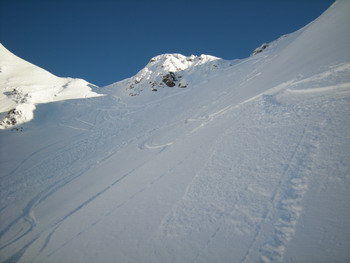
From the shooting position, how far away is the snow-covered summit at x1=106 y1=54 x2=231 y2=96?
27.3 metres

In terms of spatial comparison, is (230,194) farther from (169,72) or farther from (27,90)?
(27,90)

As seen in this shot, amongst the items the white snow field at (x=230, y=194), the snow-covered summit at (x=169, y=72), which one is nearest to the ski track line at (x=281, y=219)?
the white snow field at (x=230, y=194)

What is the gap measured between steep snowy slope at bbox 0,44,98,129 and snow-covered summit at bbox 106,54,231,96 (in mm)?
6718

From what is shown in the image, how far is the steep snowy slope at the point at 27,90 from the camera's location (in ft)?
68.0

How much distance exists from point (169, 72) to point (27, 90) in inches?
800

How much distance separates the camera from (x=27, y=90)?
26.8 metres

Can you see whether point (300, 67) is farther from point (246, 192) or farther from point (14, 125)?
point (14, 125)

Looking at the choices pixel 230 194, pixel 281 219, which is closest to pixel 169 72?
pixel 230 194

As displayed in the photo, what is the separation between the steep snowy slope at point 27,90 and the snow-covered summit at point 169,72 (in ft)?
22.0

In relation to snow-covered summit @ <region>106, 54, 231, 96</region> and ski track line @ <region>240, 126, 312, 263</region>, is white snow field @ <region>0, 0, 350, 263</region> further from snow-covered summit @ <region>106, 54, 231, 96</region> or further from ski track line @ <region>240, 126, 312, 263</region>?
snow-covered summit @ <region>106, 54, 231, 96</region>

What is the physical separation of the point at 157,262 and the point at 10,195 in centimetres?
1016

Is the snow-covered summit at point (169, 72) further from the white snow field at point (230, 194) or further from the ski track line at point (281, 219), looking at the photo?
the ski track line at point (281, 219)

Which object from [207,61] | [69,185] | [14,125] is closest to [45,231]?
[69,185]

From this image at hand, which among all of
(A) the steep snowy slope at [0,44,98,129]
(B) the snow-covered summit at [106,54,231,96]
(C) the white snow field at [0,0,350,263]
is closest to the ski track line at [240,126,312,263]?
(C) the white snow field at [0,0,350,263]
